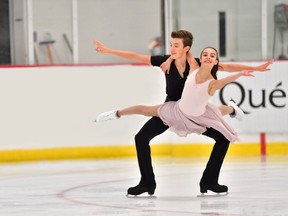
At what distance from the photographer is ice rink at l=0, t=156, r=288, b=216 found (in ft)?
24.9

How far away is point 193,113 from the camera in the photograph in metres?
8.15

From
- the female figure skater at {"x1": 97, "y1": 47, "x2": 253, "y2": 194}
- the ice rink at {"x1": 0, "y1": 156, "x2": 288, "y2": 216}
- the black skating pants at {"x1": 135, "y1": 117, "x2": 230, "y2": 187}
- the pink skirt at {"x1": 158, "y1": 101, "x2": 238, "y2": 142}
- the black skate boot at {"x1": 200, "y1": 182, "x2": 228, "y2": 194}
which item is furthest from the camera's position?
the black skate boot at {"x1": 200, "y1": 182, "x2": 228, "y2": 194}

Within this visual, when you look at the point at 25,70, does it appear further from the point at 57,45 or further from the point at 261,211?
the point at 261,211

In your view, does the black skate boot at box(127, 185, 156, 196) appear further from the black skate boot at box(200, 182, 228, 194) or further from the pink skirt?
the pink skirt

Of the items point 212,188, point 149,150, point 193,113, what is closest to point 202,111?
point 193,113

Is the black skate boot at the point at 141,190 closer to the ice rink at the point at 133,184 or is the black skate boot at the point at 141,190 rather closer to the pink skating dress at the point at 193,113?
the ice rink at the point at 133,184

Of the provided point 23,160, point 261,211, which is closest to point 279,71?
point 23,160

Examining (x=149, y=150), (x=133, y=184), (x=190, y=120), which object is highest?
(x=190, y=120)

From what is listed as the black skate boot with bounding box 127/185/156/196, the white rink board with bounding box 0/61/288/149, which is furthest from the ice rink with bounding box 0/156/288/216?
the white rink board with bounding box 0/61/288/149

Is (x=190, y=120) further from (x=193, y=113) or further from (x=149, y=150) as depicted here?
(x=149, y=150)

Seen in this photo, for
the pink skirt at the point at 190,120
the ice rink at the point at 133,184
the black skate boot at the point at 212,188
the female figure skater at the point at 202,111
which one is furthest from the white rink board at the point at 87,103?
the pink skirt at the point at 190,120

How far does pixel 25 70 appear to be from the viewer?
43.7 feet

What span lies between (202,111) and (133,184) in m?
1.81

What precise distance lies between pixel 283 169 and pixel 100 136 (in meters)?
3.06
